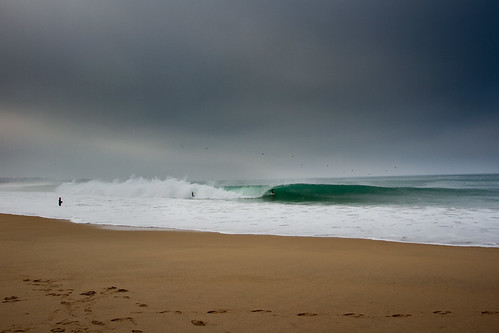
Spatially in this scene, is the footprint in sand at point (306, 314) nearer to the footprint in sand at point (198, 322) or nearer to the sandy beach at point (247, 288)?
the sandy beach at point (247, 288)

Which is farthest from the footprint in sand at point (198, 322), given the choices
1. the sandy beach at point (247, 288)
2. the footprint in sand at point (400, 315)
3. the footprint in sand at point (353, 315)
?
the footprint in sand at point (400, 315)

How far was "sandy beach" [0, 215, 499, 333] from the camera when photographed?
2.94 metres

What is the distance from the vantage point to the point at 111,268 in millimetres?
4965

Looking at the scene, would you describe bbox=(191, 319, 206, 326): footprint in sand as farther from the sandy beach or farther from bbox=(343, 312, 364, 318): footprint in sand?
bbox=(343, 312, 364, 318): footprint in sand

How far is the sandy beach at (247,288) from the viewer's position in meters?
2.94

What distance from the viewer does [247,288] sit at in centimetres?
398

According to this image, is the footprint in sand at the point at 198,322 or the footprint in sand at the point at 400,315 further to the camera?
the footprint in sand at the point at 400,315

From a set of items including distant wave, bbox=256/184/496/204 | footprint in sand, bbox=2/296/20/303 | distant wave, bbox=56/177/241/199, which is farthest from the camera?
distant wave, bbox=56/177/241/199

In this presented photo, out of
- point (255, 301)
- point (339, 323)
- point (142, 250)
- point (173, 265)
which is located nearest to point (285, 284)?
point (255, 301)

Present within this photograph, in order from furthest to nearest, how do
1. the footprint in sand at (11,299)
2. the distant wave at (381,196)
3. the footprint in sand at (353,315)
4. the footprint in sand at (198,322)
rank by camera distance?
the distant wave at (381,196) → the footprint in sand at (11,299) → the footprint in sand at (353,315) → the footprint in sand at (198,322)

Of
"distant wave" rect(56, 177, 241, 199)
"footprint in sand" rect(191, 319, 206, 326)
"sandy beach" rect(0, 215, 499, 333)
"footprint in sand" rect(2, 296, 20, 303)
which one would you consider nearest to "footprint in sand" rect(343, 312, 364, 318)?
"sandy beach" rect(0, 215, 499, 333)

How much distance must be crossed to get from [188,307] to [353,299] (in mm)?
1881

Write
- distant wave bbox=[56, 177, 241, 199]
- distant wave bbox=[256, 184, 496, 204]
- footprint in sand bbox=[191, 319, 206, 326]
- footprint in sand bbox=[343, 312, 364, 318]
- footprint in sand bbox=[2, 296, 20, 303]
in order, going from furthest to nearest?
distant wave bbox=[56, 177, 241, 199] < distant wave bbox=[256, 184, 496, 204] < footprint in sand bbox=[2, 296, 20, 303] < footprint in sand bbox=[343, 312, 364, 318] < footprint in sand bbox=[191, 319, 206, 326]

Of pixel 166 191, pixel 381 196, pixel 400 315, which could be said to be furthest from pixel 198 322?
pixel 166 191
